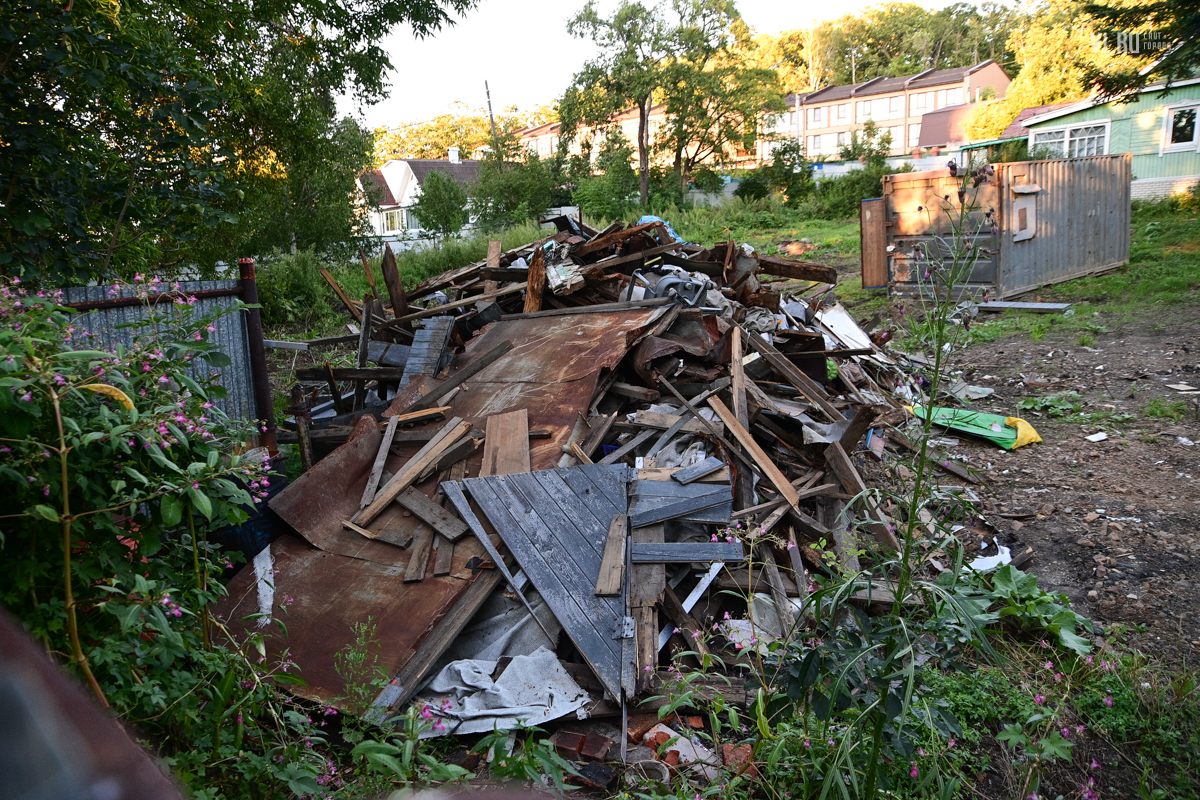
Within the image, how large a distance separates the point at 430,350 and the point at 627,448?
2.62 m

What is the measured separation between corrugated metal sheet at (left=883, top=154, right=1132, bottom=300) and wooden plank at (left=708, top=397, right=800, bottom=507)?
25.6ft

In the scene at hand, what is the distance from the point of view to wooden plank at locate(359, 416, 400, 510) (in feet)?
16.8

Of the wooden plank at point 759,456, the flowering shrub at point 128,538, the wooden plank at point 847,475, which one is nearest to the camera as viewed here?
the flowering shrub at point 128,538

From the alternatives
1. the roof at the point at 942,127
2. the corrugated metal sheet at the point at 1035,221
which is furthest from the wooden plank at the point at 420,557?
the roof at the point at 942,127

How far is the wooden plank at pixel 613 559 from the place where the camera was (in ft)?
14.0

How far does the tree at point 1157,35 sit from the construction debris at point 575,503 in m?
9.85

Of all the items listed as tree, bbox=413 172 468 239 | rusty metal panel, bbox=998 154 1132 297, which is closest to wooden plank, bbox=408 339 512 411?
rusty metal panel, bbox=998 154 1132 297

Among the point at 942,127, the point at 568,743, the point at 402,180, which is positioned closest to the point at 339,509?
the point at 568,743

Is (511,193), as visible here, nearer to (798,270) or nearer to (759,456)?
(798,270)

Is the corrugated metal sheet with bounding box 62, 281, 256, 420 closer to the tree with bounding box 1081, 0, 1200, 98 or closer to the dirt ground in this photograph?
the dirt ground

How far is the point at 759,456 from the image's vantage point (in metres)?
5.44

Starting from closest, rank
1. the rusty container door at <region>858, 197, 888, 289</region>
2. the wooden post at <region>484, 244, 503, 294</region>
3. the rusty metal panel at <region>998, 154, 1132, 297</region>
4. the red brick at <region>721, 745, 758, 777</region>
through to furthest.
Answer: the red brick at <region>721, 745, 758, 777</region> → the wooden post at <region>484, 244, 503, 294</region> → the rusty metal panel at <region>998, 154, 1132, 297</region> → the rusty container door at <region>858, 197, 888, 289</region>

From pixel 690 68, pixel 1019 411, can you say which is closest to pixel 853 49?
pixel 690 68

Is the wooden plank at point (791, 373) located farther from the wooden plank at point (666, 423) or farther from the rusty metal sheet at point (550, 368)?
the wooden plank at point (666, 423)
